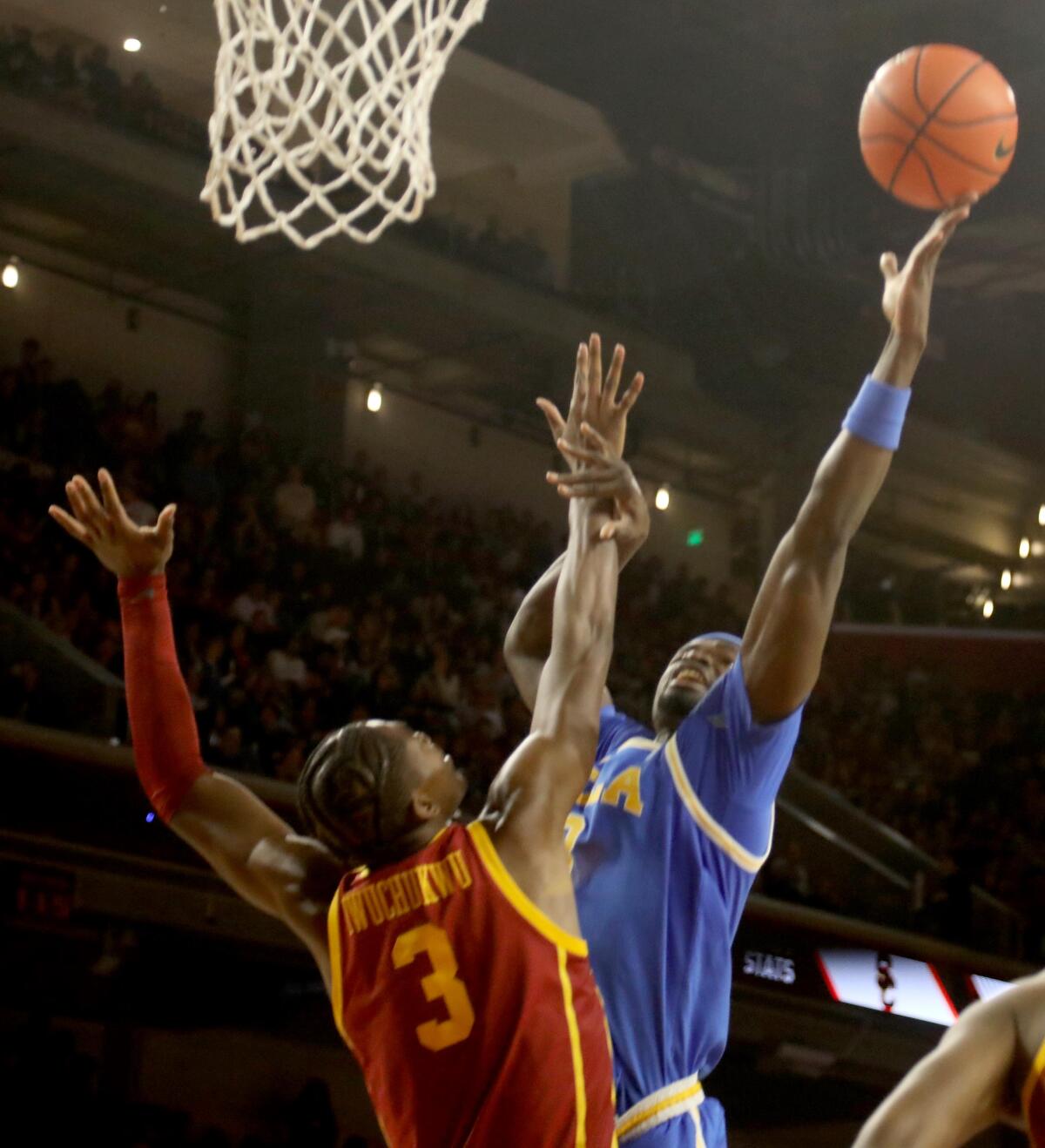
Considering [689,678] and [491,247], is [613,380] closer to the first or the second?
[689,678]

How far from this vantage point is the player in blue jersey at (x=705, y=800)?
2592mm

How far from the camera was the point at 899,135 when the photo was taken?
362 cm

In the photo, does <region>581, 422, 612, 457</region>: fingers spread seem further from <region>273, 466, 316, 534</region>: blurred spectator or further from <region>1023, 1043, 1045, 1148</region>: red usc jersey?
<region>273, 466, 316, 534</region>: blurred spectator

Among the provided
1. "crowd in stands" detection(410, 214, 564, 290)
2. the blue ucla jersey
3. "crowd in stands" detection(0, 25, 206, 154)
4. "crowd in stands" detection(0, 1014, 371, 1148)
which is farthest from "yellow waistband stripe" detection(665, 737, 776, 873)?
"crowd in stands" detection(410, 214, 564, 290)

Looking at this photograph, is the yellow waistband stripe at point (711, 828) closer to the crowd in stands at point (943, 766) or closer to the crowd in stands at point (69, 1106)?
the crowd in stands at point (69, 1106)

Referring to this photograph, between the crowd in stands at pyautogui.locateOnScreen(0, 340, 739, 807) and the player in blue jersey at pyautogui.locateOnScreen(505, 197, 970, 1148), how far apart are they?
16.4ft

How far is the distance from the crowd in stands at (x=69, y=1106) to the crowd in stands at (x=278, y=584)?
4.72 ft

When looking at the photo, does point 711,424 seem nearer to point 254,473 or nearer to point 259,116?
point 254,473

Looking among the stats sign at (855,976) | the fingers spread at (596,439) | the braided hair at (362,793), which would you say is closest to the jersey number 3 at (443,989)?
the braided hair at (362,793)

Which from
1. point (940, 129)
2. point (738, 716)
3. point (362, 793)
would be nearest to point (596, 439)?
point (738, 716)

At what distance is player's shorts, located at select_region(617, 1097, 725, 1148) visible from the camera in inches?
102

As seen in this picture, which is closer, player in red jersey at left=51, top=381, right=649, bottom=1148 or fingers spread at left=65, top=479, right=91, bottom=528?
player in red jersey at left=51, top=381, right=649, bottom=1148

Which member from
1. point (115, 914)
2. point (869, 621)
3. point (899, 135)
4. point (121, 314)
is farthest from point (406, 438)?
point (899, 135)

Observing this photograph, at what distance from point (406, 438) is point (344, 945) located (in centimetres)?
→ 1164
